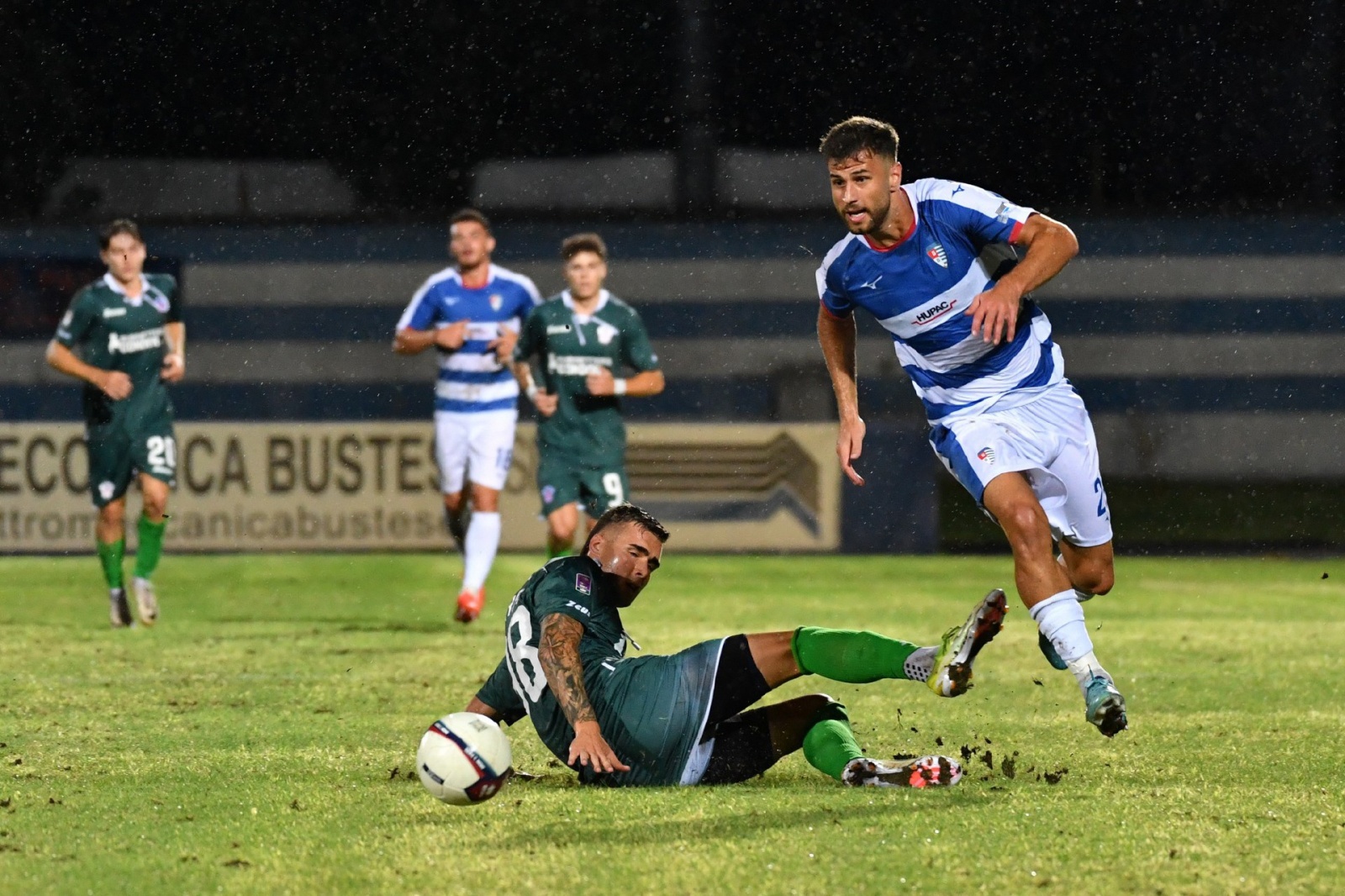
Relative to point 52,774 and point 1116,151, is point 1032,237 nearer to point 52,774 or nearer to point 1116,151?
point 52,774

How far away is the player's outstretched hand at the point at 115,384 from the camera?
1038 cm

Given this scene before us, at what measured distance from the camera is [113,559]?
10.5 metres

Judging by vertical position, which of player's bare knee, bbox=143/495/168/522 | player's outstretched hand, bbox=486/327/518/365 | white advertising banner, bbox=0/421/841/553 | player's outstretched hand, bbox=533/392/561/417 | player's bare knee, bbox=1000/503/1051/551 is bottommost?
white advertising banner, bbox=0/421/841/553

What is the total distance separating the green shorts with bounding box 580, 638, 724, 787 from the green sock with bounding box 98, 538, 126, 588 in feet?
19.8

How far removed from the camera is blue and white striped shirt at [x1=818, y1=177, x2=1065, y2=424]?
5.93m

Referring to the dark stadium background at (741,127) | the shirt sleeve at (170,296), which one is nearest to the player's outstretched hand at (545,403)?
the shirt sleeve at (170,296)

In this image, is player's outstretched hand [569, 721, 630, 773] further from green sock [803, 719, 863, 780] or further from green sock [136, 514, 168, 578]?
green sock [136, 514, 168, 578]

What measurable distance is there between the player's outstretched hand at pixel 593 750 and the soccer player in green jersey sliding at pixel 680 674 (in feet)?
0.36

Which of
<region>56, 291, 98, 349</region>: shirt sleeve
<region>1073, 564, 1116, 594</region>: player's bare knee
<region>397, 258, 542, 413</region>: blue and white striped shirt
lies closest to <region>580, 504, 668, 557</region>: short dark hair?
<region>1073, 564, 1116, 594</region>: player's bare knee

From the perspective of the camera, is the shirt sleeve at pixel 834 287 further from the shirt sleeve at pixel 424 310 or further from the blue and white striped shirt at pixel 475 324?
the shirt sleeve at pixel 424 310

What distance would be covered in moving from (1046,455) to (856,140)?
121cm

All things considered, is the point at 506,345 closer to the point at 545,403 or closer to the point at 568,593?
the point at 545,403

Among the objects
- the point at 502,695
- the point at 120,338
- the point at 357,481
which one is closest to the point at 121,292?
the point at 120,338

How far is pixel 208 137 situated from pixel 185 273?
12.7 ft
